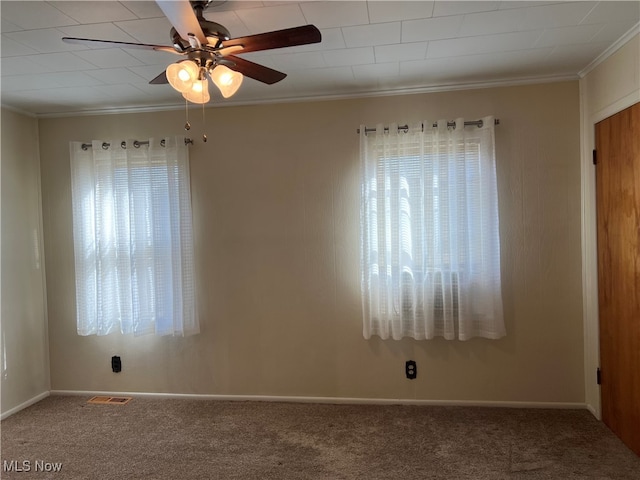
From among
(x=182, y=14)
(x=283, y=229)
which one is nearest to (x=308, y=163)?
(x=283, y=229)

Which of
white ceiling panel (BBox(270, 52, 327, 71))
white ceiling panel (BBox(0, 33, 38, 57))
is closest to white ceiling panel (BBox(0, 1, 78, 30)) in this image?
white ceiling panel (BBox(0, 33, 38, 57))

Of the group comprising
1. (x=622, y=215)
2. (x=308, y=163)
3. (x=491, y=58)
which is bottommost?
(x=622, y=215)

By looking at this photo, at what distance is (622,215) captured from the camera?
2219mm

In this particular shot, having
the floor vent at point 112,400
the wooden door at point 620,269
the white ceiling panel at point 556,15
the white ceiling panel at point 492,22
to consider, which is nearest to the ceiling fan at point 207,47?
the white ceiling panel at point 492,22

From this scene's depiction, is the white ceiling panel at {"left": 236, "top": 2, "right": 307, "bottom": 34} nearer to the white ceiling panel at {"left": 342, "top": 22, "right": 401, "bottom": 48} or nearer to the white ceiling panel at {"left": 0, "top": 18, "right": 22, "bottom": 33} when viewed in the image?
the white ceiling panel at {"left": 342, "top": 22, "right": 401, "bottom": 48}

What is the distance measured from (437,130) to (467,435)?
199 cm

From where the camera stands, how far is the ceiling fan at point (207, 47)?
4.49 ft

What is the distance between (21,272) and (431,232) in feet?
10.2

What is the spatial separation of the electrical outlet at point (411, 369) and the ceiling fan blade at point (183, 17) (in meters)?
2.42

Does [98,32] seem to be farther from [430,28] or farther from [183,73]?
[430,28]

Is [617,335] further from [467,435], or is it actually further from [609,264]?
[467,435]

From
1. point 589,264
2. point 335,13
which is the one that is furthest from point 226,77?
point 589,264

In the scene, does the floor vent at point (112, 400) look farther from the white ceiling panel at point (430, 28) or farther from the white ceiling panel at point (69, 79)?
the white ceiling panel at point (430, 28)

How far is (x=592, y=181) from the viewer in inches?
99.8
